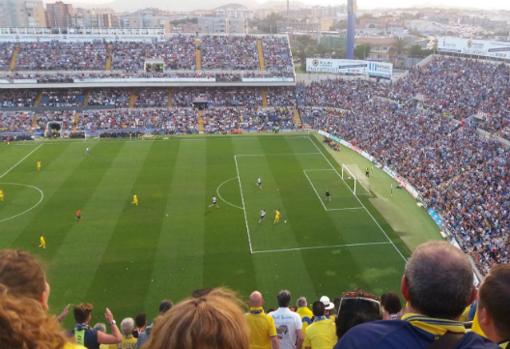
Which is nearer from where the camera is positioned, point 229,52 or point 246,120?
point 246,120

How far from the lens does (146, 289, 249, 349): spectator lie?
7.98 ft

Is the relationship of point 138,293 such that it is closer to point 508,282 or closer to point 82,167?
point 508,282

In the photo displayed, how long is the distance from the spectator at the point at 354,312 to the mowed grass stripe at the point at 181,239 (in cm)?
1435

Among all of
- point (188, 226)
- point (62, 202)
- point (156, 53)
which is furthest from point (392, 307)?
A: point (156, 53)

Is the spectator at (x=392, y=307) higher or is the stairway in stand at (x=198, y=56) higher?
the stairway in stand at (x=198, y=56)

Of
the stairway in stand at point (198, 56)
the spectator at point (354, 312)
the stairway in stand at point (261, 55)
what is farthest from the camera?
the stairway in stand at point (261, 55)

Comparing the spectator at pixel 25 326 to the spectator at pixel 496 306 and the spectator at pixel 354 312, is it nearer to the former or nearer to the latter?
the spectator at pixel 496 306

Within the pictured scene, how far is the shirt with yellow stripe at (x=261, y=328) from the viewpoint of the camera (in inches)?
264

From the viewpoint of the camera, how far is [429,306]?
304 cm

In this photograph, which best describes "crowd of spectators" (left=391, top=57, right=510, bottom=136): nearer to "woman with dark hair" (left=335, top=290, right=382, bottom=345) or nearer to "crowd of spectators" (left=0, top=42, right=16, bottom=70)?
"woman with dark hair" (left=335, top=290, right=382, bottom=345)

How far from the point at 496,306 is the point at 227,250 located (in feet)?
67.0

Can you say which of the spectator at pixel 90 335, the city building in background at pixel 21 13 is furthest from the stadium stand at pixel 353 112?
the city building in background at pixel 21 13

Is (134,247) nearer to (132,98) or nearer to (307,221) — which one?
(307,221)

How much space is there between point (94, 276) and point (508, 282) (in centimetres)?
2031
